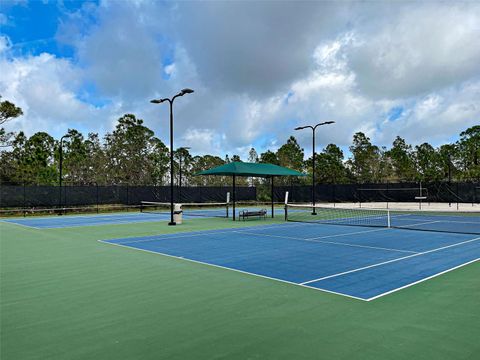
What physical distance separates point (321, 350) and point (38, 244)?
11469mm

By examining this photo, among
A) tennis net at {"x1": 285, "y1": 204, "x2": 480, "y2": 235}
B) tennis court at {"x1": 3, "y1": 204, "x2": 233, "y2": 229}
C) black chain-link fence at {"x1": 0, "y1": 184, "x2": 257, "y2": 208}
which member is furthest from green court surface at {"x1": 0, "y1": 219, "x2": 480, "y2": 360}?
black chain-link fence at {"x1": 0, "y1": 184, "x2": 257, "y2": 208}

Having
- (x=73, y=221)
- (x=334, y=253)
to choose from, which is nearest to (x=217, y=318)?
(x=334, y=253)

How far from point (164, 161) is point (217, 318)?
4568 centimetres

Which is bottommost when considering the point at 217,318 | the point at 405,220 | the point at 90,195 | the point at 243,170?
the point at 217,318

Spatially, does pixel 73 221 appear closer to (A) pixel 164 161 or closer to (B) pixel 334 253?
(B) pixel 334 253

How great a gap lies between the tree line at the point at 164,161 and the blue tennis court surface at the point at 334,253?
2629 centimetres

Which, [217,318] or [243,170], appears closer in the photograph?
[217,318]

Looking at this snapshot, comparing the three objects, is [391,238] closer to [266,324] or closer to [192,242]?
[192,242]

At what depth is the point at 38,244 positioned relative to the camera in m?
12.9

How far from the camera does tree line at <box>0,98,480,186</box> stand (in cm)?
3997

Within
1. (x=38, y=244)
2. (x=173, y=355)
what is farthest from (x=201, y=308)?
(x=38, y=244)

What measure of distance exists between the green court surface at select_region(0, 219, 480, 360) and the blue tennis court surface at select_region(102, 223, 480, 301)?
0.57 meters

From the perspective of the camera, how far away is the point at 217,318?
5297 mm

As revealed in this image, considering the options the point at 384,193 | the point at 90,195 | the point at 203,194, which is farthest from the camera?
the point at 384,193
